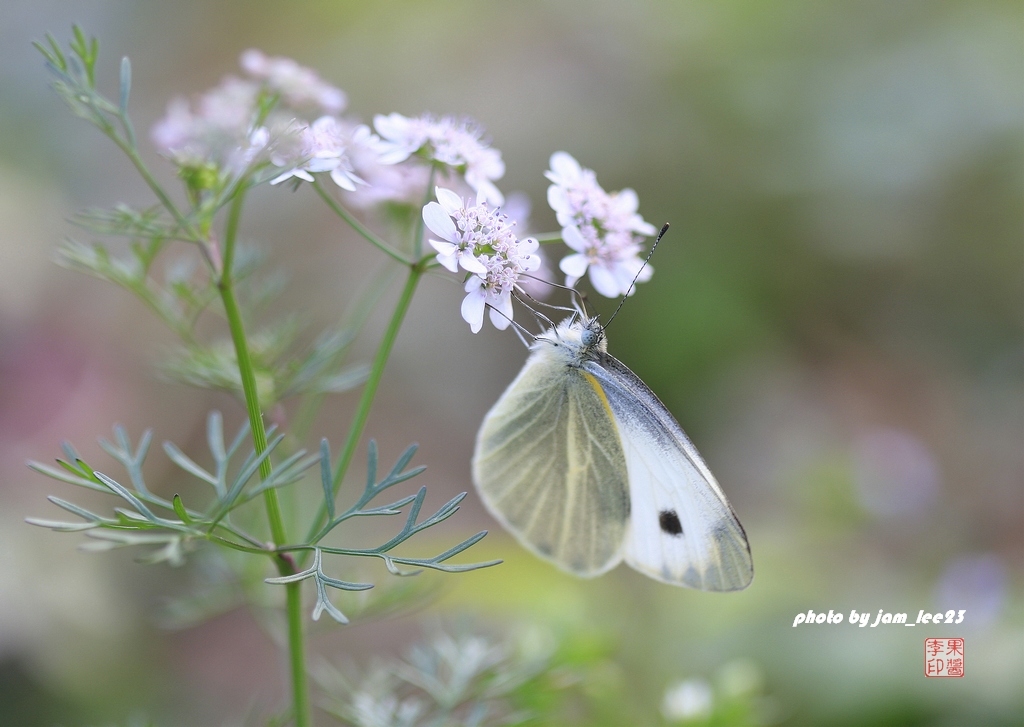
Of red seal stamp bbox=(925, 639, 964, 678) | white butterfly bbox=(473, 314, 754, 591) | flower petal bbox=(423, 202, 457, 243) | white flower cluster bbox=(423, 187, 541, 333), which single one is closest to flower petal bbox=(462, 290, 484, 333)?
white flower cluster bbox=(423, 187, 541, 333)

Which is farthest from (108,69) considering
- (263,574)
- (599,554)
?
(599,554)

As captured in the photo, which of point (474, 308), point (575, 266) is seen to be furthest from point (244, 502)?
point (575, 266)

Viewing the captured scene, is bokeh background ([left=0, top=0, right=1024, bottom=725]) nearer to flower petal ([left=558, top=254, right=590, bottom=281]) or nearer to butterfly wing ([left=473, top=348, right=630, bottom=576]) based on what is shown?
butterfly wing ([left=473, top=348, right=630, bottom=576])

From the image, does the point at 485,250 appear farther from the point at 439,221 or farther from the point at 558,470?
the point at 558,470


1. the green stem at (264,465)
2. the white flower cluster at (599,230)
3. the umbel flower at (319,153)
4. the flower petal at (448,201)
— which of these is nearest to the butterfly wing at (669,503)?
the white flower cluster at (599,230)

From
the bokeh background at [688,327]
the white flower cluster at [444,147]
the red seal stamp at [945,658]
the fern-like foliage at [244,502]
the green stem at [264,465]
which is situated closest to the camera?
the fern-like foliage at [244,502]

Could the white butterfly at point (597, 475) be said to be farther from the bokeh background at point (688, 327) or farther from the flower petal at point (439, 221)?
the bokeh background at point (688, 327)

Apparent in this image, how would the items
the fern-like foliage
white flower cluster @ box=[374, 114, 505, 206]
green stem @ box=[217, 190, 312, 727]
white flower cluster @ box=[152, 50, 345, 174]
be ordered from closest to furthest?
the fern-like foliage < green stem @ box=[217, 190, 312, 727] < white flower cluster @ box=[374, 114, 505, 206] < white flower cluster @ box=[152, 50, 345, 174]

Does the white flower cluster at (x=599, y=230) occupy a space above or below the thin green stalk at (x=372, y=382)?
above
